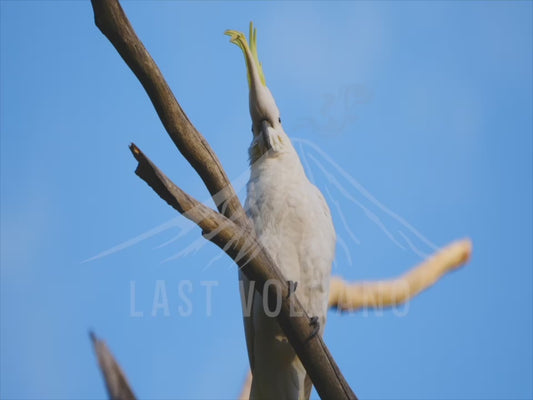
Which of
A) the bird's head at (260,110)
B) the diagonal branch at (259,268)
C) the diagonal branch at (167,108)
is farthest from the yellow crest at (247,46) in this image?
the diagonal branch at (259,268)

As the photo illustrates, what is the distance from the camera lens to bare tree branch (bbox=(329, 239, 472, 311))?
4.43m

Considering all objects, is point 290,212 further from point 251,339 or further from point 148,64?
point 148,64

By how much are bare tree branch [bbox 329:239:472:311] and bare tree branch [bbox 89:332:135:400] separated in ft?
9.41

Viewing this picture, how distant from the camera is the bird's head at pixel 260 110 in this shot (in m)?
3.96

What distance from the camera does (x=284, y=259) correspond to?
3.71 meters

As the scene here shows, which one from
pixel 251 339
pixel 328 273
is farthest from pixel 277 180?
pixel 251 339

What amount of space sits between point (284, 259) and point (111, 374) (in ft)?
7.13

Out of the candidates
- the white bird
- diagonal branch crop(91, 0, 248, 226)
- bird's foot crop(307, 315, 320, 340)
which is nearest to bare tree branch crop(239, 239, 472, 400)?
the white bird

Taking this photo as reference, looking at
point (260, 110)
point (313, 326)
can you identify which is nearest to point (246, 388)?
point (313, 326)

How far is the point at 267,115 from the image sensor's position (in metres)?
4.03

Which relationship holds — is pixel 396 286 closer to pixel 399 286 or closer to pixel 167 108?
pixel 399 286

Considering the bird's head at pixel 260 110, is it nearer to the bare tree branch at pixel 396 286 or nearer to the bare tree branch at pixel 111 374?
the bare tree branch at pixel 396 286

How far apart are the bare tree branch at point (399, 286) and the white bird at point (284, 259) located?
62 cm

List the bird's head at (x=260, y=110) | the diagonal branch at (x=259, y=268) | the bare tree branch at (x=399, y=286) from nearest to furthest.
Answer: the diagonal branch at (x=259, y=268)
the bird's head at (x=260, y=110)
the bare tree branch at (x=399, y=286)
